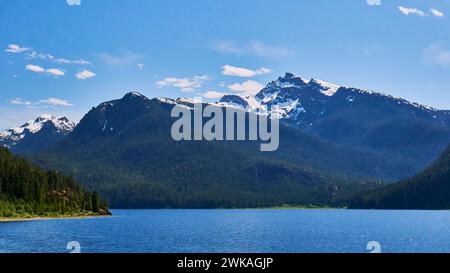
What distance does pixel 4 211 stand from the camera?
199 meters

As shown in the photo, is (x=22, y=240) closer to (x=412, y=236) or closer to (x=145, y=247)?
(x=145, y=247)

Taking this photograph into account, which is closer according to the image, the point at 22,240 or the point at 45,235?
the point at 22,240

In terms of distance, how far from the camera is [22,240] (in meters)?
122
